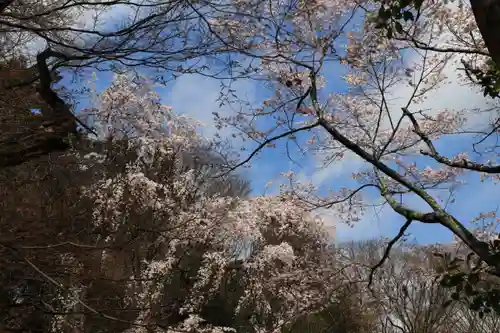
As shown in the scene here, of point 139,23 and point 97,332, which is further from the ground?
point 139,23

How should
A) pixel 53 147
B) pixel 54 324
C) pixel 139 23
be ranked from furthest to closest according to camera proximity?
pixel 54 324 < pixel 139 23 < pixel 53 147

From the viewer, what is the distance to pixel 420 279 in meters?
7.93

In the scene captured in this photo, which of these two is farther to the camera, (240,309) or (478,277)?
(240,309)

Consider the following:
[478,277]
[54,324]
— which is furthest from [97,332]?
[478,277]

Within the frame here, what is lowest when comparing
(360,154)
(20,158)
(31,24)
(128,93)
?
(20,158)

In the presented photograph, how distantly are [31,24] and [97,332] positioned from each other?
4777mm

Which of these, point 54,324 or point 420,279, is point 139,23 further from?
point 420,279

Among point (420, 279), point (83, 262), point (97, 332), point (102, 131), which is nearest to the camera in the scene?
point (83, 262)

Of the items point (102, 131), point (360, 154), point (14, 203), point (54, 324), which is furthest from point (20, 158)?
point (102, 131)

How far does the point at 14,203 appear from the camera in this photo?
3553mm

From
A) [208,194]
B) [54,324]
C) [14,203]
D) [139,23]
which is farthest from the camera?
[208,194]

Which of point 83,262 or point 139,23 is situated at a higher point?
point 139,23

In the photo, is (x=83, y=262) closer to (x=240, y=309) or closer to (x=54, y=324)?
(x=54, y=324)

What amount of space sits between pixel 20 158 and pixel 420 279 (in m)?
6.84
